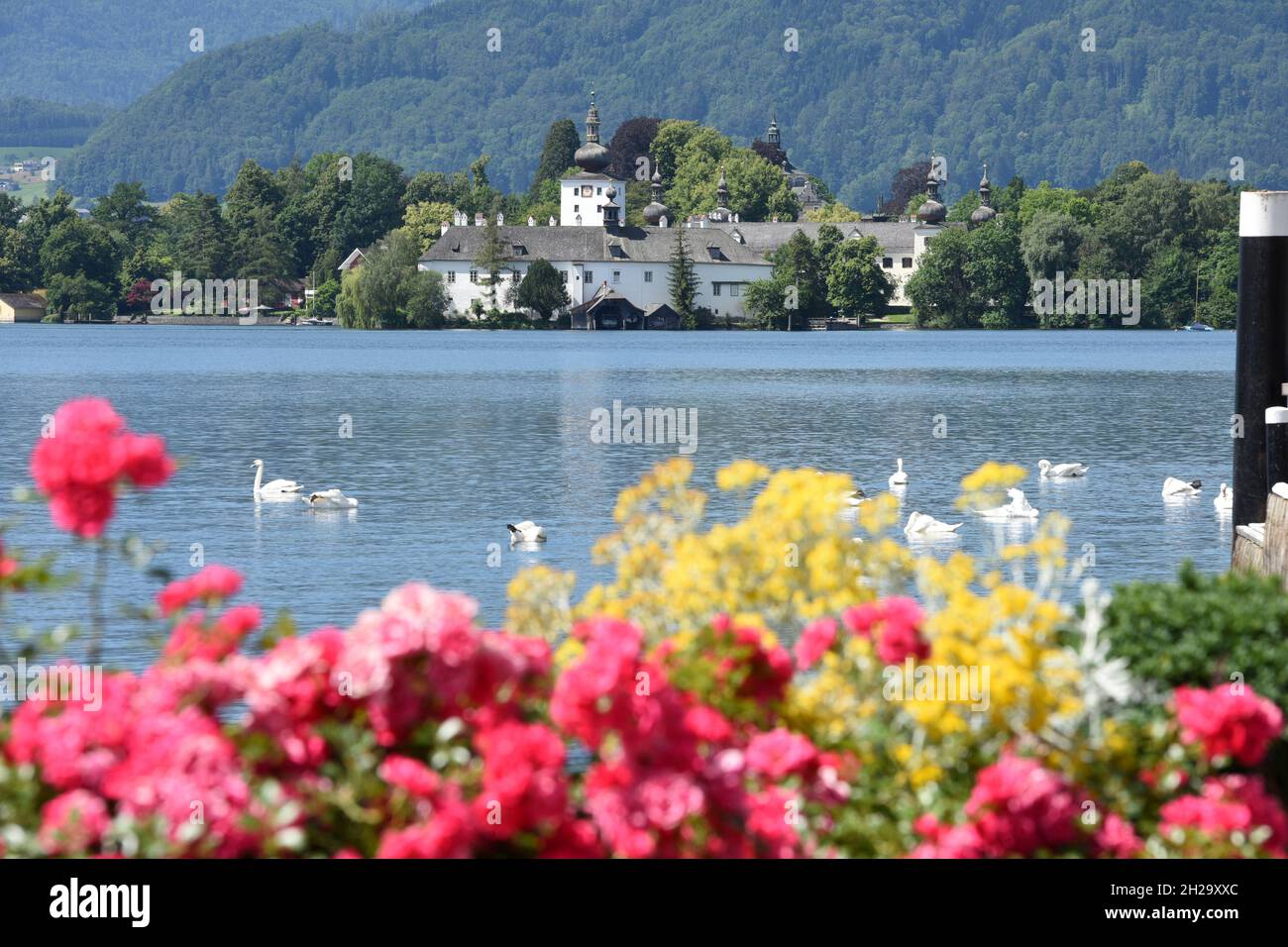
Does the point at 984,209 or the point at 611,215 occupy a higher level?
the point at 984,209

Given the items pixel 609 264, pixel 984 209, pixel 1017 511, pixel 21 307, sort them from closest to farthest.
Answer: pixel 1017 511 < pixel 609 264 < pixel 21 307 < pixel 984 209

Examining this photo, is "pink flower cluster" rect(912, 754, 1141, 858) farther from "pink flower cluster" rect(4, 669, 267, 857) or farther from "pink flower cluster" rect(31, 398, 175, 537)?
"pink flower cluster" rect(31, 398, 175, 537)

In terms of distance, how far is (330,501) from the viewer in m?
31.3

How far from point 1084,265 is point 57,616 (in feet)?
444

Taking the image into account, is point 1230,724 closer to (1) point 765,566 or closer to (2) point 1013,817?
(2) point 1013,817

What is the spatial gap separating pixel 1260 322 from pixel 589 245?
14579 centimetres

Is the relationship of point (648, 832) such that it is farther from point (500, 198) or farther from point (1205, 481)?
point (500, 198)

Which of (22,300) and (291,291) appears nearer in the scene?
(22,300)

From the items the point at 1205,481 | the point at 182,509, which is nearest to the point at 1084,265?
the point at 1205,481

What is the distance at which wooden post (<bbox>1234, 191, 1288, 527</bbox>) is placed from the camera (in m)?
15.5

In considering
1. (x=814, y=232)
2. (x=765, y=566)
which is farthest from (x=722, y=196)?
(x=765, y=566)

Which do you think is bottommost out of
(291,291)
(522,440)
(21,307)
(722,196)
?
(522,440)

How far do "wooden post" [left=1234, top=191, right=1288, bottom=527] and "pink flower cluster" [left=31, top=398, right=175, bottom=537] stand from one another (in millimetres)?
11091

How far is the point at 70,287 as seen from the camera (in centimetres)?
16750
